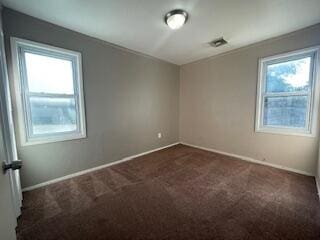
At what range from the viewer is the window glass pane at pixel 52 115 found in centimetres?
209

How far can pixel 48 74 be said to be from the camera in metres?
2.17

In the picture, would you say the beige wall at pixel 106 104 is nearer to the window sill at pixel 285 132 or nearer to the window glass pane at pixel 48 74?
the window glass pane at pixel 48 74

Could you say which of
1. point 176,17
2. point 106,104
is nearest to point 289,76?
point 176,17

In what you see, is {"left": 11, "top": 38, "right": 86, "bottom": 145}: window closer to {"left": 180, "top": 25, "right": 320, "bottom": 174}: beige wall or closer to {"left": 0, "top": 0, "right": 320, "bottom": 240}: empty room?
{"left": 0, "top": 0, "right": 320, "bottom": 240}: empty room

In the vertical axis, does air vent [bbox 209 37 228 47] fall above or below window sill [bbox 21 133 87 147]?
above

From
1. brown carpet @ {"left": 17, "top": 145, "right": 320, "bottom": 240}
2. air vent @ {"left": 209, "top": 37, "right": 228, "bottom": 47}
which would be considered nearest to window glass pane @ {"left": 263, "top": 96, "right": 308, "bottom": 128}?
brown carpet @ {"left": 17, "top": 145, "right": 320, "bottom": 240}

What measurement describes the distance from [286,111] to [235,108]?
836 mm

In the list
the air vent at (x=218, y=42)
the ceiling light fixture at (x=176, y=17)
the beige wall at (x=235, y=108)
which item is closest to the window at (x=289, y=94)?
the beige wall at (x=235, y=108)

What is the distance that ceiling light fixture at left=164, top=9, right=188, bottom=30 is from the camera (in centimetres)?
186

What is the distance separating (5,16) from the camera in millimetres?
→ 1786

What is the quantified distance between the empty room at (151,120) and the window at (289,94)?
17 millimetres

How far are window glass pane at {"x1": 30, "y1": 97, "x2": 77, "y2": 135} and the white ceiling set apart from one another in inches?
44.9

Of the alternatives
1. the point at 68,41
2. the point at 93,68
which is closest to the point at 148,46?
the point at 93,68

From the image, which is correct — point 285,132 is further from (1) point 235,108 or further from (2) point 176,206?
(2) point 176,206
